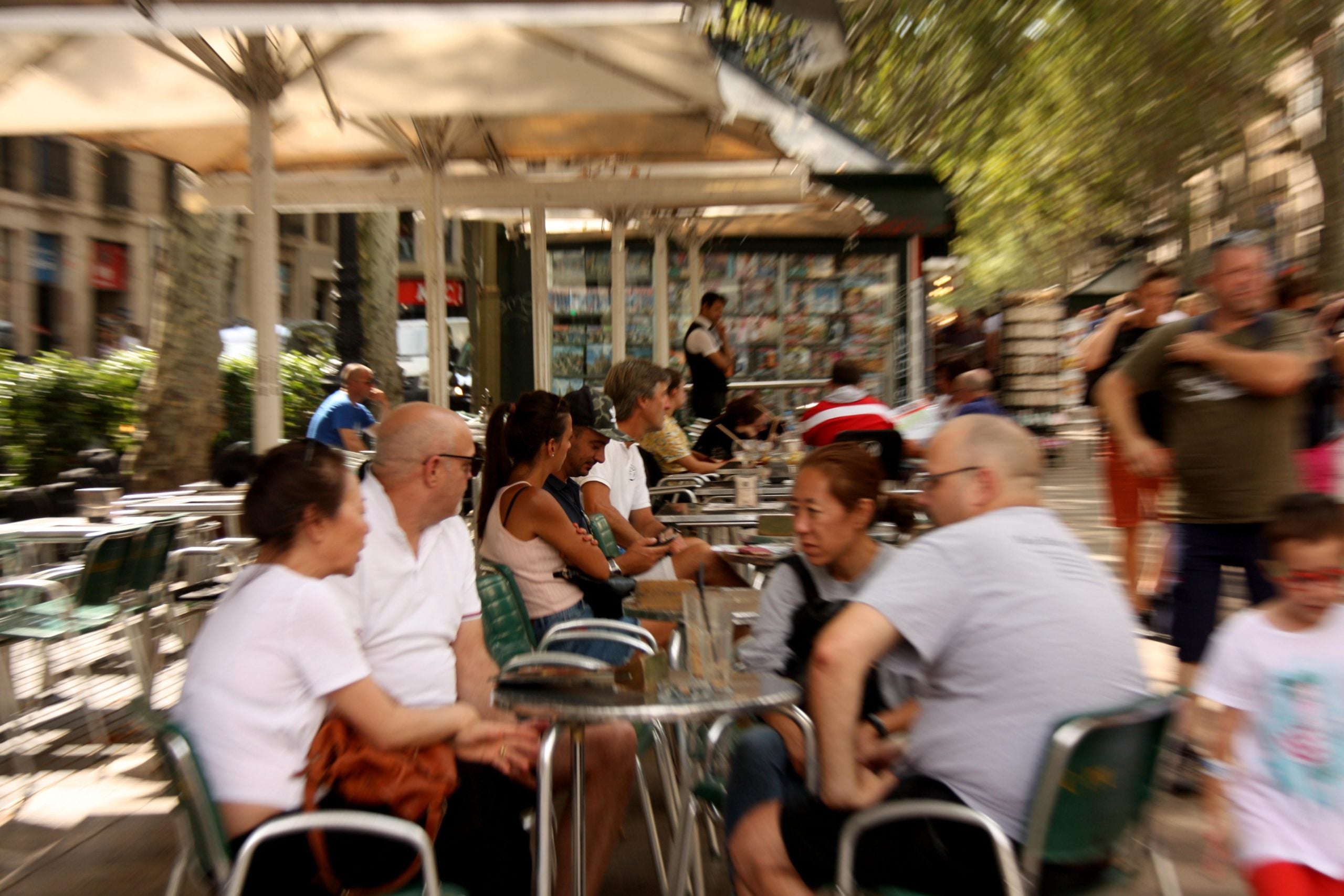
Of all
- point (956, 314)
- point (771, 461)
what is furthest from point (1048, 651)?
point (956, 314)

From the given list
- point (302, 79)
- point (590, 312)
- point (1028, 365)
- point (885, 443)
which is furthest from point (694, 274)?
point (302, 79)

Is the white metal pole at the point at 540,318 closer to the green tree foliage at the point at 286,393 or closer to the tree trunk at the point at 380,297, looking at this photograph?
the green tree foliage at the point at 286,393

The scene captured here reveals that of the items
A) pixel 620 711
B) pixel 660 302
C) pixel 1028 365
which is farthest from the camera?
pixel 1028 365

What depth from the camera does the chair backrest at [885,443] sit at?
8.02 meters

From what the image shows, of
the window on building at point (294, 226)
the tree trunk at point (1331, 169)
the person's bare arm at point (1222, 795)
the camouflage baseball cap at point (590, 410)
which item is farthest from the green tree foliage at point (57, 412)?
the window on building at point (294, 226)

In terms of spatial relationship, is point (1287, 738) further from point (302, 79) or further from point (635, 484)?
point (302, 79)

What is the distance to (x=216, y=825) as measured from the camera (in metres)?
2.49

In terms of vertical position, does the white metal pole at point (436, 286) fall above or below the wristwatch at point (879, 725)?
above

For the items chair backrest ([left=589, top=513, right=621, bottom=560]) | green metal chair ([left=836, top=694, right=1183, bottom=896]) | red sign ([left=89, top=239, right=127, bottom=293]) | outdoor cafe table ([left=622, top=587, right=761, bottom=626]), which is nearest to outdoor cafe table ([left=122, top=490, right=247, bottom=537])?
chair backrest ([left=589, top=513, right=621, bottom=560])

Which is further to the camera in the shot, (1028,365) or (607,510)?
(1028,365)

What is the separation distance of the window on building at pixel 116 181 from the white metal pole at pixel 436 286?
2278cm

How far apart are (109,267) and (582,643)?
2785 cm

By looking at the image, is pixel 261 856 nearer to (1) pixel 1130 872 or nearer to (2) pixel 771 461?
(1) pixel 1130 872

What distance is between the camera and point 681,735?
12.6 feet
